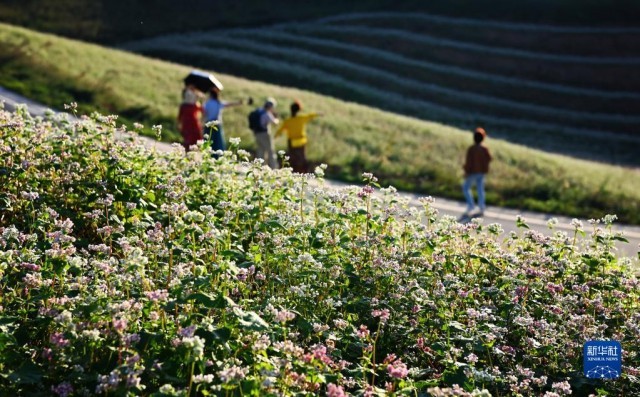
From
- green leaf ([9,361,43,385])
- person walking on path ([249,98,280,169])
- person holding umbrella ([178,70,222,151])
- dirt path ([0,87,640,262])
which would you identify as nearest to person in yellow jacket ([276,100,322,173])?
person walking on path ([249,98,280,169])

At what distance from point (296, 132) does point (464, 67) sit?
34.7m

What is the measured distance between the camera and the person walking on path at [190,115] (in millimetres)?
17234

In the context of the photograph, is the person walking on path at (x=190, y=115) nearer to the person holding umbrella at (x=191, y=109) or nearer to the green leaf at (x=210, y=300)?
the person holding umbrella at (x=191, y=109)

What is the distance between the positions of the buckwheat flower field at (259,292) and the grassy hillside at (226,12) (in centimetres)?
3839

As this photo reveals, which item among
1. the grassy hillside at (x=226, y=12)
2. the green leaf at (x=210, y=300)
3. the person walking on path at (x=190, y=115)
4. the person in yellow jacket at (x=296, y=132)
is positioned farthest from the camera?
the grassy hillside at (x=226, y=12)

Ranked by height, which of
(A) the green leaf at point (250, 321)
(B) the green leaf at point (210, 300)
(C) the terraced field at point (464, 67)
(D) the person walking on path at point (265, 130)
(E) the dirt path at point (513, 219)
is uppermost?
(C) the terraced field at point (464, 67)

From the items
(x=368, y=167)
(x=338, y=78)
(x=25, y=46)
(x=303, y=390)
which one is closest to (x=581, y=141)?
(x=338, y=78)

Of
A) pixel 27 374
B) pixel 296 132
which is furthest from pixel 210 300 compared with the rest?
pixel 296 132

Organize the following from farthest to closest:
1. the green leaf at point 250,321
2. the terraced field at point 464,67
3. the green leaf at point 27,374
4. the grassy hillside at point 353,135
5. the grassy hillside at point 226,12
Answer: the grassy hillside at point 226,12, the terraced field at point 464,67, the grassy hillside at point 353,135, the green leaf at point 250,321, the green leaf at point 27,374

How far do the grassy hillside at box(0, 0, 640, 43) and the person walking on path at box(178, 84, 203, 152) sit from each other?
99.2 ft

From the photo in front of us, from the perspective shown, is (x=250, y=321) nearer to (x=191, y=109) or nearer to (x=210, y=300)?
(x=210, y=300)

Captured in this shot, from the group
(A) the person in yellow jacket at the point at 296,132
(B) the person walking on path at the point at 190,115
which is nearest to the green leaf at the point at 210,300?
(B) the person walking on path at the point at 190,115

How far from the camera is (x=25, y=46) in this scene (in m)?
29.7

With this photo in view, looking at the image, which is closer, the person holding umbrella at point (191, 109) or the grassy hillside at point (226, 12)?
the person holding umbrella at point (191, 109)
